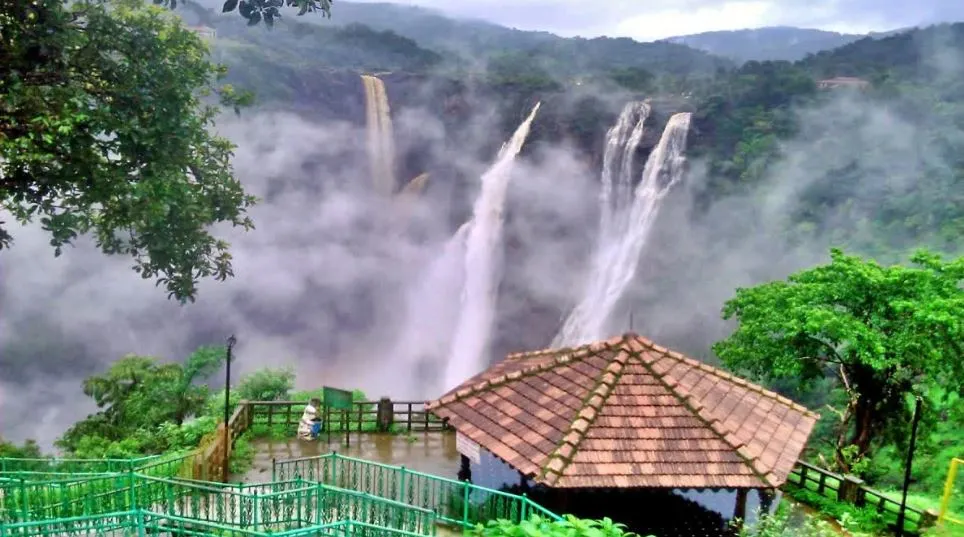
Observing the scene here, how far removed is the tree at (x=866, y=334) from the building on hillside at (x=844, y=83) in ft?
101

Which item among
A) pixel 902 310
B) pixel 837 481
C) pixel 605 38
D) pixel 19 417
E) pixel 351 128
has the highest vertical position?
pixel 605 38

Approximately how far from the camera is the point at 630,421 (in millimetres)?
10164

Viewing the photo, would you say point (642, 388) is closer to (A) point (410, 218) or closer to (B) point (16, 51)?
(B) point (16, 51)

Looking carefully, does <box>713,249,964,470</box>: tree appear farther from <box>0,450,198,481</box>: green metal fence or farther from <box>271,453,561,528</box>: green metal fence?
<box>0,450,198,481</box>: green metal fence

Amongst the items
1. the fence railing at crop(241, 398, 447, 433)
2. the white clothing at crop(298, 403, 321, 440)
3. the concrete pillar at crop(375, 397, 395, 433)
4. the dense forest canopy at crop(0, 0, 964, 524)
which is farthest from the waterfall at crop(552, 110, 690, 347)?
the white clothing at crop(298, 403, 321, 440)

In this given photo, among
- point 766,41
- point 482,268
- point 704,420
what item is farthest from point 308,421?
point 766,41

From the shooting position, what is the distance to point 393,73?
42.8m

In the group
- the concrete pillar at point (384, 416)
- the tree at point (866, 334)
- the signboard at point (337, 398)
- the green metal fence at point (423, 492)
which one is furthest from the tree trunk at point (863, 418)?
the signboard at point (337, 398)

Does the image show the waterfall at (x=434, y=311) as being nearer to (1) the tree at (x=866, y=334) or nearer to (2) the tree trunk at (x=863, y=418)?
(1) the tree at (x=866, y=334)

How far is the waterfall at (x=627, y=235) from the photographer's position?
105ft

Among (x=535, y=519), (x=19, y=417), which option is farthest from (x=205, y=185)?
(x=19, y=417)

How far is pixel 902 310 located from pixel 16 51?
48.2ft

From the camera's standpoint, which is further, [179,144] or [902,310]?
[902,310]

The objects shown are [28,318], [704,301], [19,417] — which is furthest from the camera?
[704,301]
